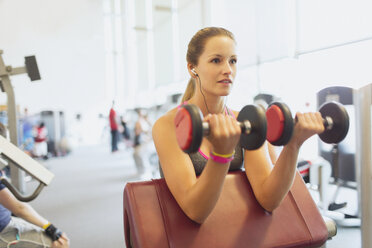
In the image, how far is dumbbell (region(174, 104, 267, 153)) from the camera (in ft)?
2.23

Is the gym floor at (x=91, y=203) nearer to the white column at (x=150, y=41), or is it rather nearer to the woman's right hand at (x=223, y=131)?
the woman's right hand at (x=223, y=131)

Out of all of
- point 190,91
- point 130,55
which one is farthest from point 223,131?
point 130,55

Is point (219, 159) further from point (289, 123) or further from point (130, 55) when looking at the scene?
point (130, 55)

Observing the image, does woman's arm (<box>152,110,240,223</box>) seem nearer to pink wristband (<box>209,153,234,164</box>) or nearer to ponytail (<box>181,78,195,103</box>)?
pink wristband (<box>209,153,234,164</box>)

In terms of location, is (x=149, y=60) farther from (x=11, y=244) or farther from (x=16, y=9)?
(x=11, y=244)

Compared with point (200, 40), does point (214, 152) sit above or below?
below

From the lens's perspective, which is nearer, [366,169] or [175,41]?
[366,169]

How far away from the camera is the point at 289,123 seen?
800mm

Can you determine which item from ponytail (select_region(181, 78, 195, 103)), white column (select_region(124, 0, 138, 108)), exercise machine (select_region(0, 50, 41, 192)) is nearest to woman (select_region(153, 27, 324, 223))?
ponytail (select_region(181, 78, 195, 103))

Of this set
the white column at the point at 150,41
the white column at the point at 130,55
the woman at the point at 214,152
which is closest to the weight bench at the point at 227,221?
the woman at the point at 214,152

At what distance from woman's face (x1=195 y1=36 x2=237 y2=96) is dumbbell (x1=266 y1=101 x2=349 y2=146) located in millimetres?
194

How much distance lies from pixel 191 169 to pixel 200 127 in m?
0.31

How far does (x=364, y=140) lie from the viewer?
1406 mm

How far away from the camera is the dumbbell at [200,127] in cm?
68
